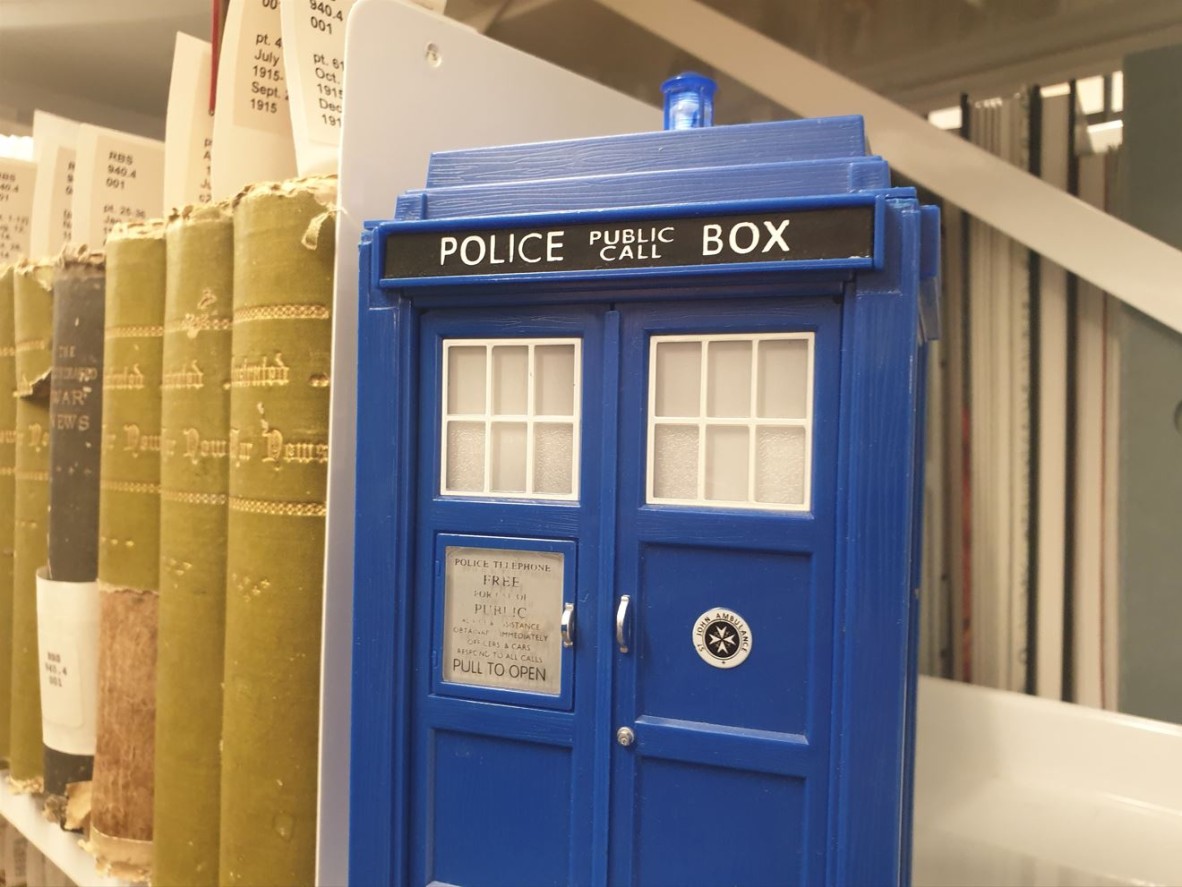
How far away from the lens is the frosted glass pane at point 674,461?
0.42 metres

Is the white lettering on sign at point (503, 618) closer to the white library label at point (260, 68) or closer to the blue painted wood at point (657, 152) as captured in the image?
the blue painted wood at point (657, 152)

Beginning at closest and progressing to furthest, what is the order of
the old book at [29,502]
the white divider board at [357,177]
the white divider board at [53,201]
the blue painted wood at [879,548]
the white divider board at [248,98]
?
the blue painted wood at [879,548], the white divider board at [357,177], the white divider board at [248,98], the old book at [29,502], the white divider board at [53,201]

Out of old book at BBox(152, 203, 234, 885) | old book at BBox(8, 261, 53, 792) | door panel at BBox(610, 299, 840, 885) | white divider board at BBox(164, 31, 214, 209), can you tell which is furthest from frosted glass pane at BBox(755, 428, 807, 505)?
old book at BBox(8, 261, 53, 792)

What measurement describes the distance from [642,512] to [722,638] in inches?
2.7

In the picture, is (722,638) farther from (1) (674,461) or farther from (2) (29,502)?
(2) (29,502)

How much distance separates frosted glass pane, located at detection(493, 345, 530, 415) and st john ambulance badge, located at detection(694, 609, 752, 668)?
14 cm

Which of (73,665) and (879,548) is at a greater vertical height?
(879,548)

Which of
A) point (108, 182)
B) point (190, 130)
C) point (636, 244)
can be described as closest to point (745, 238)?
point (636, 244)

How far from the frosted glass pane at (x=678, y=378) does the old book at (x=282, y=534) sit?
21 cm

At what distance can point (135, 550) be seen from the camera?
621mm

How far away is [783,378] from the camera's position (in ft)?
1.34

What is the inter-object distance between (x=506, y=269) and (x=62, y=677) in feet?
1.64

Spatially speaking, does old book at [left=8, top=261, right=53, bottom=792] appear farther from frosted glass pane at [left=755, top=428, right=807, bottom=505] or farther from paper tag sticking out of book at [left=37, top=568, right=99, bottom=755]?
frosted glass pane at [left=755, top=428, right=807, bottom=505]

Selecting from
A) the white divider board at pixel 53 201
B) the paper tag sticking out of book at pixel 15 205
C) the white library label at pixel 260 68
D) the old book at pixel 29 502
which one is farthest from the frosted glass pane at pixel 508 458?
the paper tag sticking out of book at pixel 15 205
